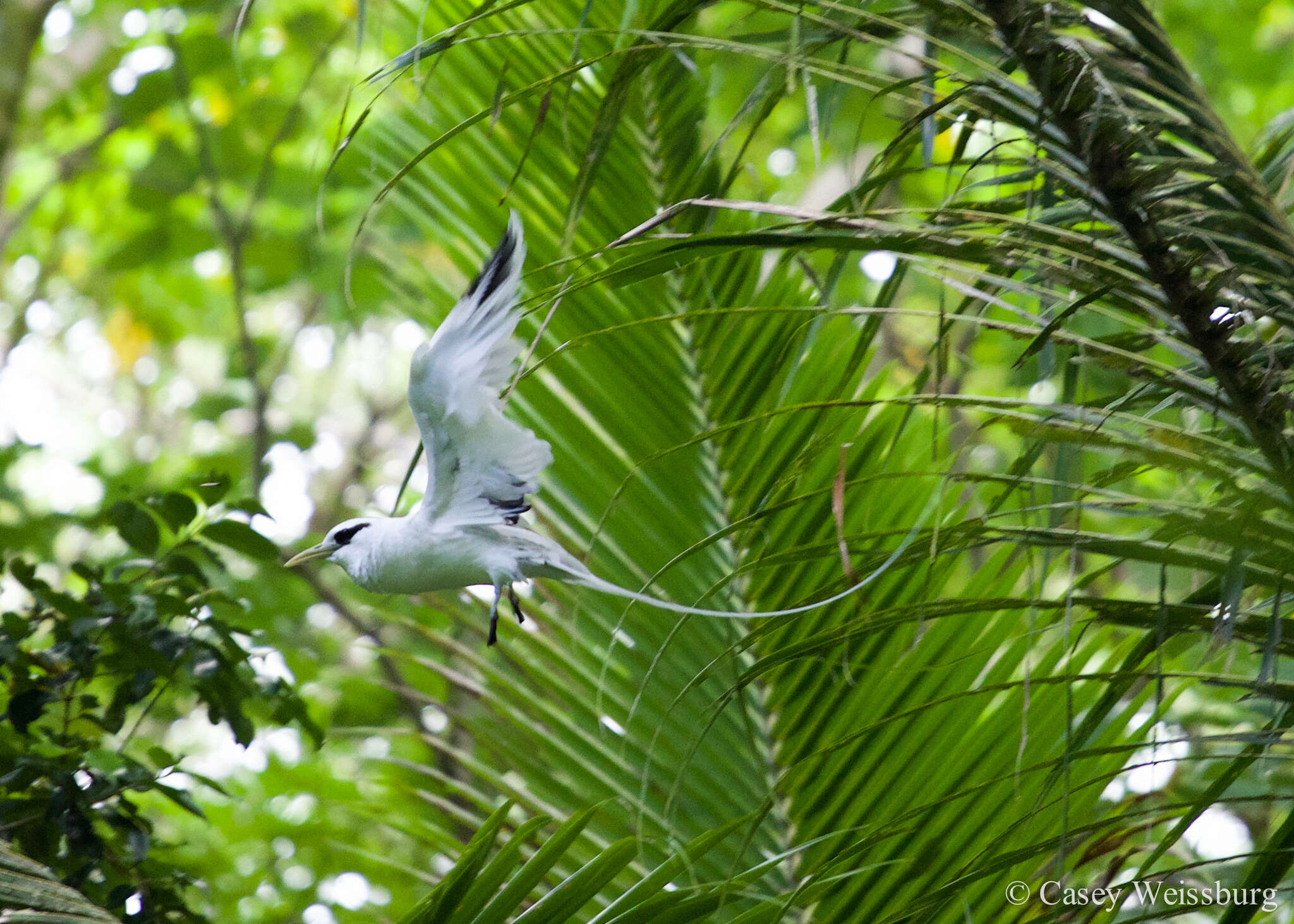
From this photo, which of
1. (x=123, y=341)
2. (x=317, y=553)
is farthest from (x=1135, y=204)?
(x=123, y=341)

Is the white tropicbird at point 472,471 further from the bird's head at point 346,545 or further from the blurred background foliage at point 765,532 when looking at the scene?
the blurred background foliage at point 765,532

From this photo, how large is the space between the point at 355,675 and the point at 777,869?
6.17 feet

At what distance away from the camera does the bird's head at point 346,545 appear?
1521mm

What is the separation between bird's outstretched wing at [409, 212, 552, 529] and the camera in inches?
53.5

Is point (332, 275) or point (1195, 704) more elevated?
point (332, 275)

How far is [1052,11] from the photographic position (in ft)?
3.53

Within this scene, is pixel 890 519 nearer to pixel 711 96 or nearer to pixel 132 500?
pixel 711 96

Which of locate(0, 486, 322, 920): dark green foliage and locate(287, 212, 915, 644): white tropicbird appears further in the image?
locate(0, 486, 322, 920): dark green foliage

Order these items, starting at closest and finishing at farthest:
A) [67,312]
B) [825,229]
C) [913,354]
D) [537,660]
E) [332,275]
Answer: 1. [825,229]
2. [537,660]
3. [332,275]
4. [913,354]
5. [67,312]

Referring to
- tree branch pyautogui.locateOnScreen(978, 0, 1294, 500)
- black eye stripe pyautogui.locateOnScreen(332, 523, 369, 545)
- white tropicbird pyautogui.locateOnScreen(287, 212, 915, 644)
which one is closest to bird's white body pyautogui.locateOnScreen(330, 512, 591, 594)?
white tropicbird pyautogui.locateOnScreen(287, 212, 915, 644)

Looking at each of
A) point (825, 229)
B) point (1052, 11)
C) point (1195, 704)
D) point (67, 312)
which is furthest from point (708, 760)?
point (67, 312)

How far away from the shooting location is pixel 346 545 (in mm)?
1635

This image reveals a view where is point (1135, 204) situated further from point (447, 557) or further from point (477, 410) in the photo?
point (447, 557)

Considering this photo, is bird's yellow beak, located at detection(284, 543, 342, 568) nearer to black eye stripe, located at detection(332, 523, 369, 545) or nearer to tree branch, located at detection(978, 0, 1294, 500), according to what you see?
black eye stripe, located at detection(332, 523, 369, 545)
